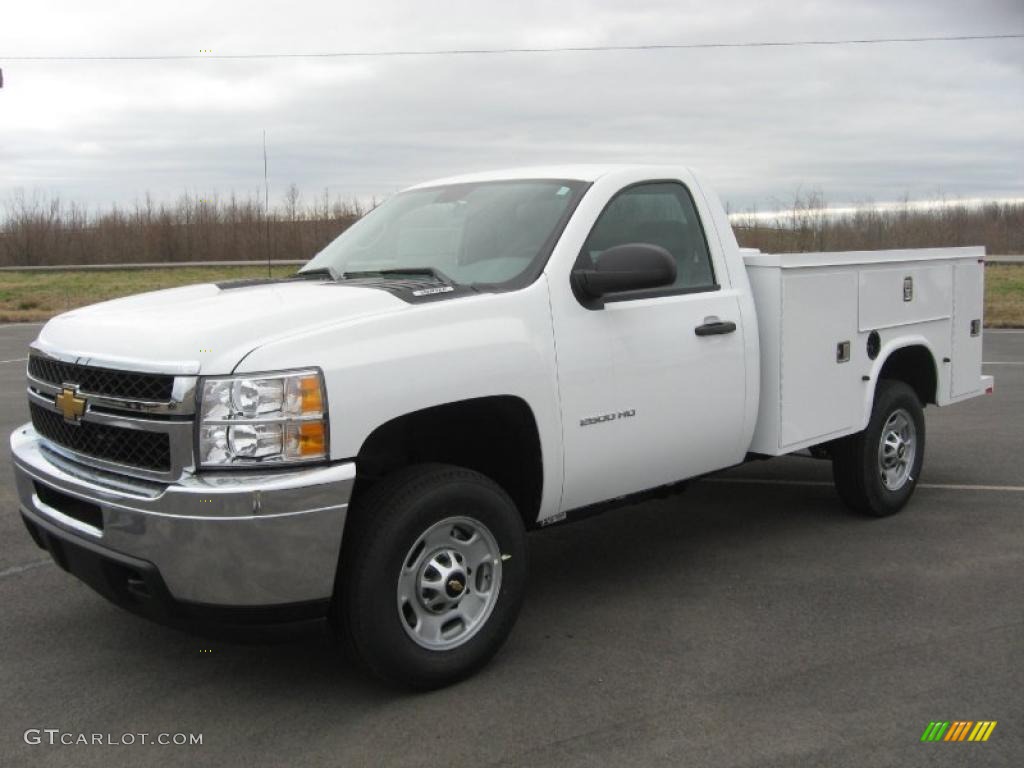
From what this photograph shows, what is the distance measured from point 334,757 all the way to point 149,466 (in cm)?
117

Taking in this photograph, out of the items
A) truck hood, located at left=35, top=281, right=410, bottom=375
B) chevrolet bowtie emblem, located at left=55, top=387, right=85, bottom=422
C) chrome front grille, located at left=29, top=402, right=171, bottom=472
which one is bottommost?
chrome front grille, located at left=29, top=402, right=171, bottom=472

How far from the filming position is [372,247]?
5367 millimetres

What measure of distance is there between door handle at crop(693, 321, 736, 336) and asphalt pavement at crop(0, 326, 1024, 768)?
49.1 inches

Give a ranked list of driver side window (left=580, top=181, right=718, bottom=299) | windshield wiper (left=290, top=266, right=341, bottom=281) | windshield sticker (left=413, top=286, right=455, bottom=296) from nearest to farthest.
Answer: windshield sticker (left=413, top=286, right=455, bottom=296) < driver side window (left=580, top=181, right=718, bottom=299) < windshield wiper (left=290, top=266, right=341, bottom=281)

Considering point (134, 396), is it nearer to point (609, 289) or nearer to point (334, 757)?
point (334, 757)

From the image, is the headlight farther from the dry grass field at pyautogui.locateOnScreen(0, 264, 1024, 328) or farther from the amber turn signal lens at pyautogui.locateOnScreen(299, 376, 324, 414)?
the dry grass field at pyautogui.locateOnScreen(0, 264, 1024, 328)

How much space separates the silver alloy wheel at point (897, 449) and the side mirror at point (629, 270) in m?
2.56

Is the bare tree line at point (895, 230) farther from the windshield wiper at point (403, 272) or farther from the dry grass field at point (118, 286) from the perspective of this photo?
the windshield wiper at point (403, 272)

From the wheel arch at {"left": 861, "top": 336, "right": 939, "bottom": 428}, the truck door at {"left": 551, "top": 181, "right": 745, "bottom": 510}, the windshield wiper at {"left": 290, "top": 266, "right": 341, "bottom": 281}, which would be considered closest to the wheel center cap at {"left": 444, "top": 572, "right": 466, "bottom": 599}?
the truck door at {"left": 551, "top": 181, "right": 745, "bottom": 510}

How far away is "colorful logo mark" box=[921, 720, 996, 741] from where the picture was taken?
3688 millimetres

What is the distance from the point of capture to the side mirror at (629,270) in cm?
448

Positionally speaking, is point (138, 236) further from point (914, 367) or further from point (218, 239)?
point (914, 367)

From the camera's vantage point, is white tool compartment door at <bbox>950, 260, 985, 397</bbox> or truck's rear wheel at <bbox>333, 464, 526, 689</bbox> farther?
white tool compartment door at <bbox>950, 260, 985, 397</bbox>

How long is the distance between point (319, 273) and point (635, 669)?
237cm
